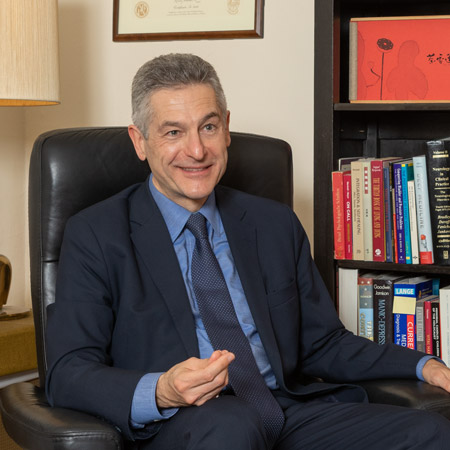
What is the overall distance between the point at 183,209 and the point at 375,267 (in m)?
0.61

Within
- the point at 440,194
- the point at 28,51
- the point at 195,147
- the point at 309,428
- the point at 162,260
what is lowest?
the point at 309,428

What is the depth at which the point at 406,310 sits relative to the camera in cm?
195

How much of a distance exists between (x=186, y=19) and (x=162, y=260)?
1.17 metres

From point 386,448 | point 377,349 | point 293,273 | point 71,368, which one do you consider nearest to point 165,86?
point 293,273

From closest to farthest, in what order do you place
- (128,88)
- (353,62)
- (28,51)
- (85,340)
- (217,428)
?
(217,428), (85,340), (353,62), (28,51), (128,88)

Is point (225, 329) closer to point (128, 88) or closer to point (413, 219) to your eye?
point (413, 219)

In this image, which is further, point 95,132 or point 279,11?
point 279,11

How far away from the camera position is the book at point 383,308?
1.97 metres

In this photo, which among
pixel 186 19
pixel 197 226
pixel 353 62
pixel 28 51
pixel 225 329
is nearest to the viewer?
pixel 225 329

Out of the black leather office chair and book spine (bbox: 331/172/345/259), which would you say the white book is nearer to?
book spine (bbox: 331/172/345/259)

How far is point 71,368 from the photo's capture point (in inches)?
53.6

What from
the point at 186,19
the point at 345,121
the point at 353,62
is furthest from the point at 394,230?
the point at 186,19

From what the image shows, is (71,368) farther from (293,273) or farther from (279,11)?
(279,11)

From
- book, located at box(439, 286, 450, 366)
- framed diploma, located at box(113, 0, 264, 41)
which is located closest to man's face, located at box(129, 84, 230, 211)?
book, located at box(439, 286, 450, 366)
